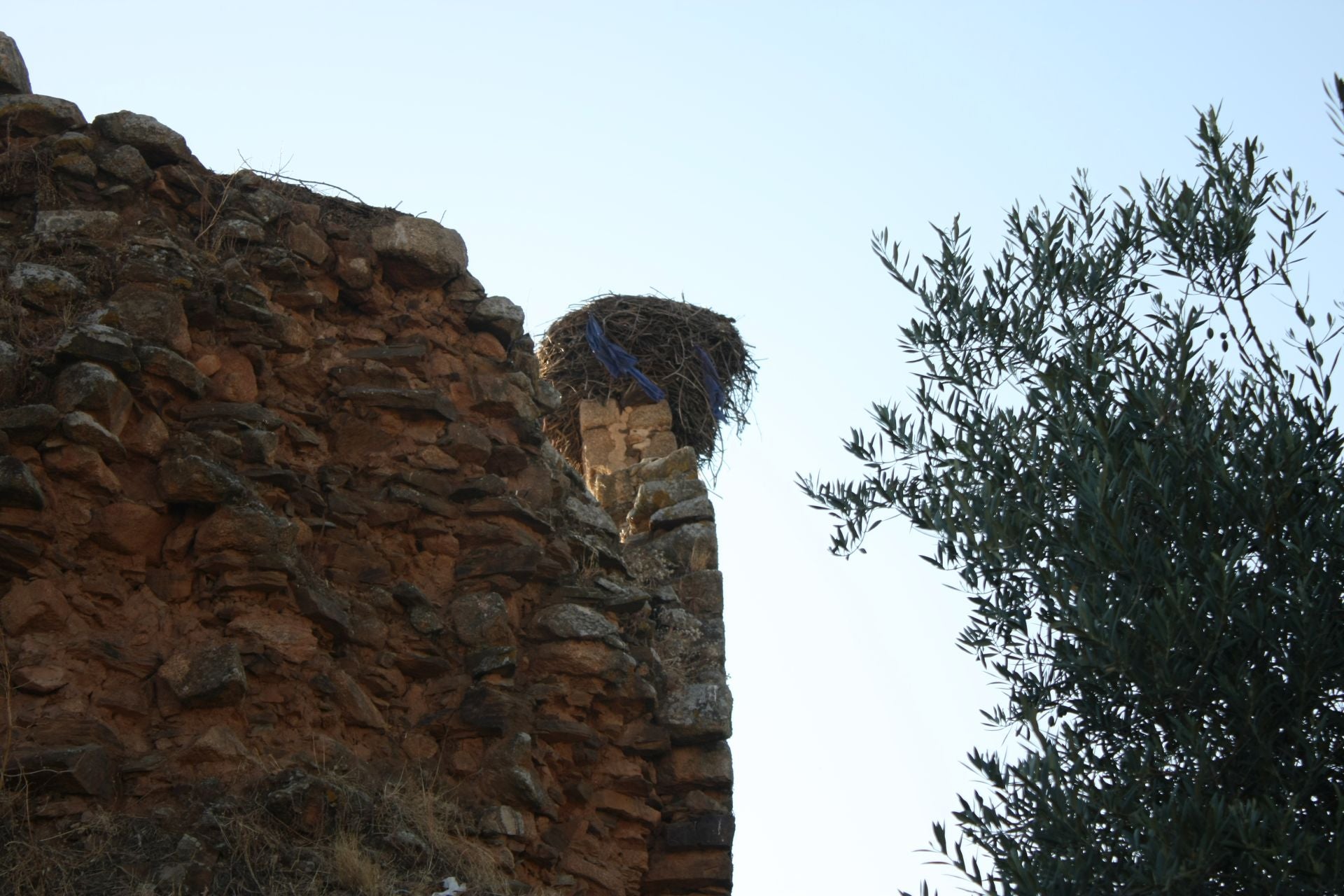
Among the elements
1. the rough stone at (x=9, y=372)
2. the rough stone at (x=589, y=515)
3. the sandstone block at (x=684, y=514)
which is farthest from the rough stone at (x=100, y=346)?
the sandstone block at (x=684, y=514)

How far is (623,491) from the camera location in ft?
34.8

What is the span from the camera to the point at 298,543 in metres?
6.70

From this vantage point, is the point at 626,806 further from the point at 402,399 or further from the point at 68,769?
the point at 68,769

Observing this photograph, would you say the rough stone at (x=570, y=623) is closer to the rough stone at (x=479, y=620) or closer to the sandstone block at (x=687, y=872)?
the rough stone at (x=479, y=620)

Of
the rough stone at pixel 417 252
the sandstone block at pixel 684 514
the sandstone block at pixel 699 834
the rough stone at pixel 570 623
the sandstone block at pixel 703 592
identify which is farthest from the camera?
the sandstone block at pixel 684 514

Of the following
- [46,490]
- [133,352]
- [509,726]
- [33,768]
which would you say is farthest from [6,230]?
[509,726]

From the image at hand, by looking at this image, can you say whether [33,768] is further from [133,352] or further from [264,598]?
[133,352]

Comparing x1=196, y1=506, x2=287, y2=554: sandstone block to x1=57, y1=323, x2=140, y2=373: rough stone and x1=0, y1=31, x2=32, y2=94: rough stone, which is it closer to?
x1=57, y1=323, x2=140, y2=373: rough stone

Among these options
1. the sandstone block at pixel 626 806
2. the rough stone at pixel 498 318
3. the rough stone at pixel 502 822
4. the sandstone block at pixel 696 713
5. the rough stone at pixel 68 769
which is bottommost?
the rough stone at pixel 68 769

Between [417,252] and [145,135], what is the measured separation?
1.52 meters

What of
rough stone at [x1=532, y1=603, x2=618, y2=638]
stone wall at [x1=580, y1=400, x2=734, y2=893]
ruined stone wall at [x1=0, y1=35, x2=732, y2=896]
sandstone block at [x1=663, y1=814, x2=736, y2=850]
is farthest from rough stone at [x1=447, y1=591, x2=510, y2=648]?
sandstone block at [x1=663, y1=814, x2=736, y2=850]

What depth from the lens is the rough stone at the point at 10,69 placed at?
7.40 m

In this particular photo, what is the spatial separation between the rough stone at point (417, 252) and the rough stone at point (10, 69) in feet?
6.39

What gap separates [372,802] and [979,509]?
2814 millimetres
